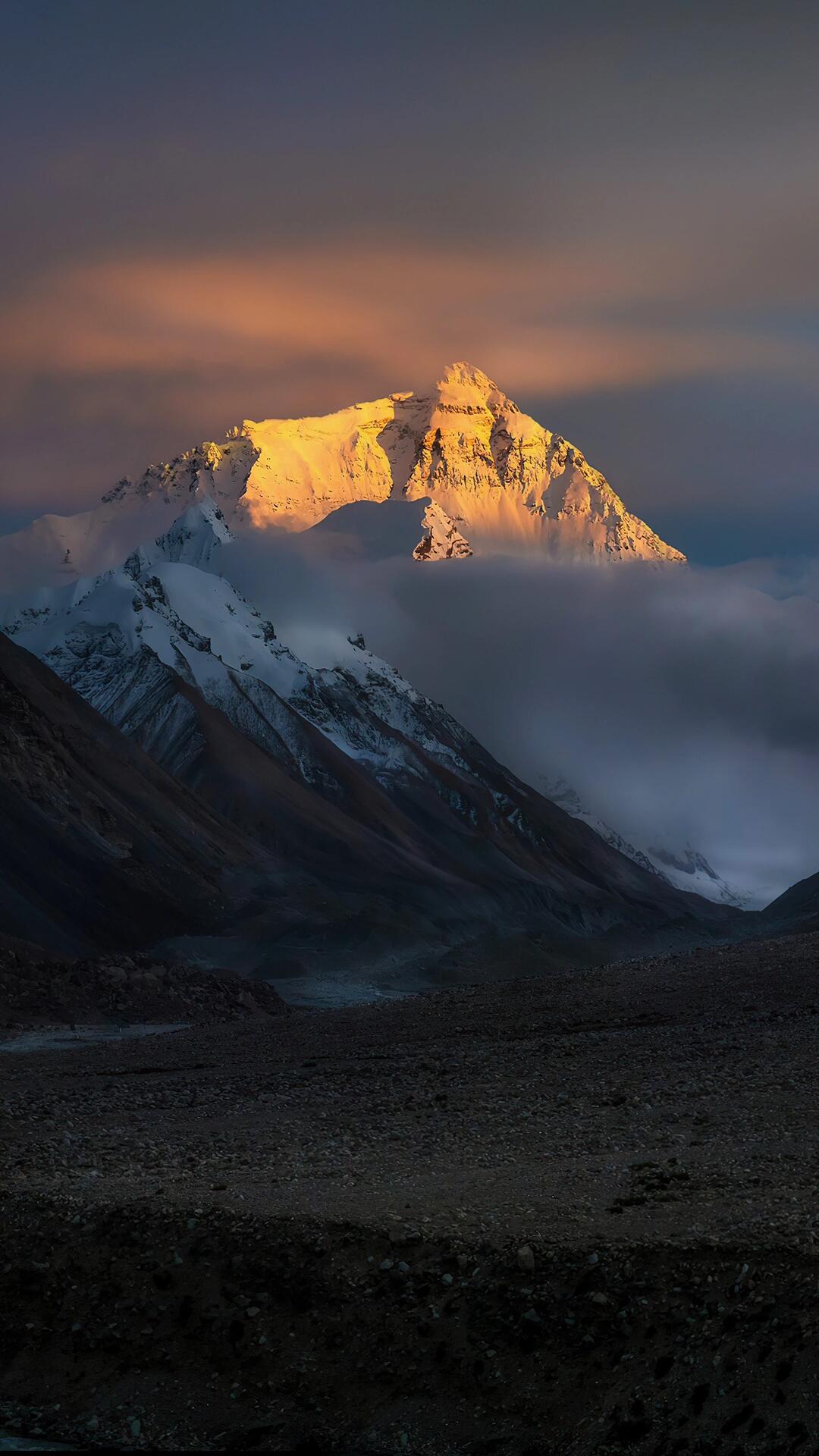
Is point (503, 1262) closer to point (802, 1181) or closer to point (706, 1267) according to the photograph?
point (706, 1267)

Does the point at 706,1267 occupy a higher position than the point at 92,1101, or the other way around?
the point at 706,1267

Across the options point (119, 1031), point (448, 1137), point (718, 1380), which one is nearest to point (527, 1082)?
point (448, 1137)

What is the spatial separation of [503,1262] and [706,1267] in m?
2.89

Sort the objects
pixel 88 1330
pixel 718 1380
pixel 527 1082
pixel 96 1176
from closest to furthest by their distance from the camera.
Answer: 1. pixel 718 1380
2. pixel 88 1330
3. pixel 96 1176
4. pixel 527 1082

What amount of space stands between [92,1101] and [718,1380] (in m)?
22.3

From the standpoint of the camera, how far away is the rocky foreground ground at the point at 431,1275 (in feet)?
65.6

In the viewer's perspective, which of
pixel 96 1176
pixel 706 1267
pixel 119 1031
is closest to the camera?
pixel 706 1267

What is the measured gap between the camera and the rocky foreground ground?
19984 mm

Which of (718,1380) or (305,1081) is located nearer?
(718,1380)

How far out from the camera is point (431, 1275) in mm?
22312

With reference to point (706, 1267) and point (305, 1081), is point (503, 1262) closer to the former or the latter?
point (706, 1267)

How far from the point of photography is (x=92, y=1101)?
126 ft

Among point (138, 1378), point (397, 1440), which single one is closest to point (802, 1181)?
point (397, 1440)

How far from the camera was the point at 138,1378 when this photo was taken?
2248cm
